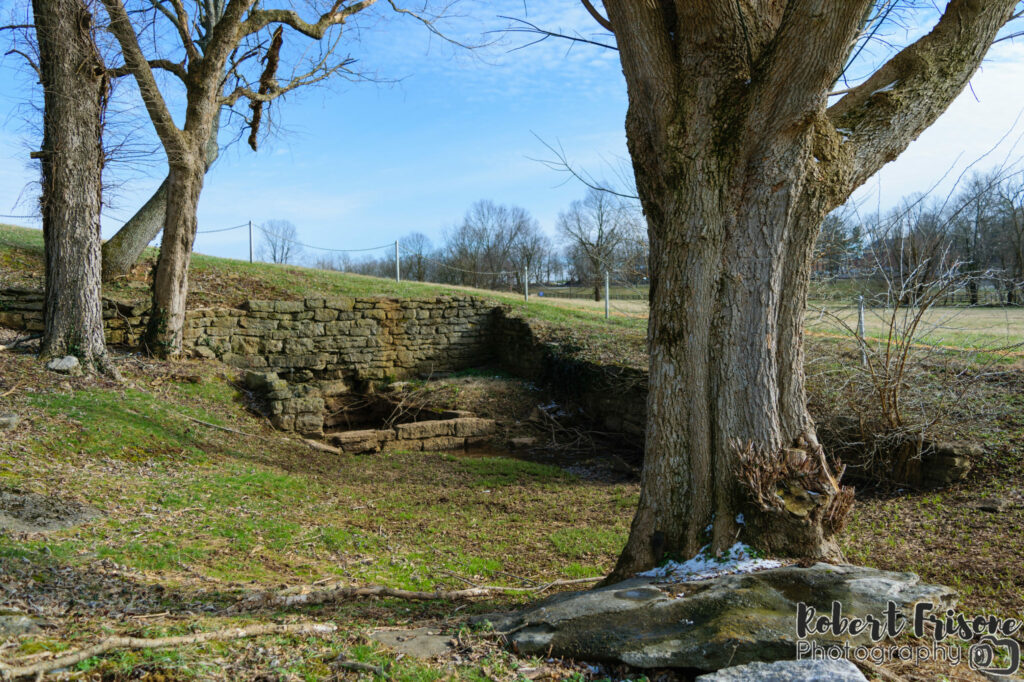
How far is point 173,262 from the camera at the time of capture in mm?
10602

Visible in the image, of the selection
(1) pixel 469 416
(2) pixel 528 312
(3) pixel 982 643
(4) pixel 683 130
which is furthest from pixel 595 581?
(2) pixel 528 312

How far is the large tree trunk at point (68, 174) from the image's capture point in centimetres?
842

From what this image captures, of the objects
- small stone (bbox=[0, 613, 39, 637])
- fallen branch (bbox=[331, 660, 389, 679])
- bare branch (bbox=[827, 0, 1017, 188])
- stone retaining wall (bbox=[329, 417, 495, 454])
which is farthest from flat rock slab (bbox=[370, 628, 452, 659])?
stone retaining wall (bbox=[329, 417, 495, 454])

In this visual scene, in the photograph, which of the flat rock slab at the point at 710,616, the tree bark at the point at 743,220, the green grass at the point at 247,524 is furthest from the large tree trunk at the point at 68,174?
the flat rock slab at the point at 710,616

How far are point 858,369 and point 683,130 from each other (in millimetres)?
3961

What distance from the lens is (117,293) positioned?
11.5 metres

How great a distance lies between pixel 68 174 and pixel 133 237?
4444 millimetres

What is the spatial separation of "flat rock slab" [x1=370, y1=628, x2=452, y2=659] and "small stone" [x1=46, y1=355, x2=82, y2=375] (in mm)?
6912

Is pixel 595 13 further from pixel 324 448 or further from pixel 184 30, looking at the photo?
pixel 184 30

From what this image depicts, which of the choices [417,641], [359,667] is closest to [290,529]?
[417,641]

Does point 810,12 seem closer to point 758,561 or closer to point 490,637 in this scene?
point 758,561

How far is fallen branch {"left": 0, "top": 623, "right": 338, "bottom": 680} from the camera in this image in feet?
7.88

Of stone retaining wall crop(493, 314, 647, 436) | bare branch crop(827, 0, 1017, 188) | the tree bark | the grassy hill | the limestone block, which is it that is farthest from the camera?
the limestone block

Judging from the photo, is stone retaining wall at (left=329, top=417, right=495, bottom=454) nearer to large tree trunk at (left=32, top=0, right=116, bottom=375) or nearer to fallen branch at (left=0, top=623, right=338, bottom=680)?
large tree trunk at (left=32, top=0, right=116, bottom=375)
